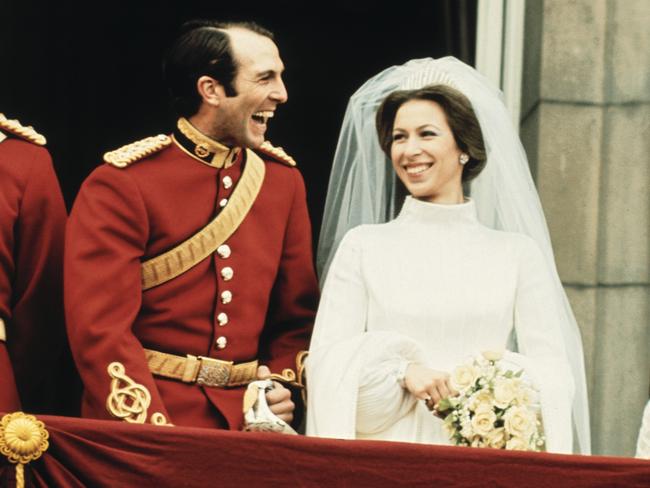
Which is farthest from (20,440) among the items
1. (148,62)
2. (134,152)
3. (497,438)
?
(148,62)

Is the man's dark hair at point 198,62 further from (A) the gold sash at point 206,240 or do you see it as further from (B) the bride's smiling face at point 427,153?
(B) the bride's smiling face at point 427,153

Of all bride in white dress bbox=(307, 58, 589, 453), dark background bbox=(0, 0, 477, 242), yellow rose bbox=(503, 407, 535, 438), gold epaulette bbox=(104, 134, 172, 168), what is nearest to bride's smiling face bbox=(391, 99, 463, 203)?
bride in white dress bbox=(307, 58, 589, 453)

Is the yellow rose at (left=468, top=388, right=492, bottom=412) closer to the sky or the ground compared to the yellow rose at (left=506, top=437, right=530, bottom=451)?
closer to the sky

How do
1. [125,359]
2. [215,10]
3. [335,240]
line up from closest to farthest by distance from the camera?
[125,359] < [335,240] < [215,10]

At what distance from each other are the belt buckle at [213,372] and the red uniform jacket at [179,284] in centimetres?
2

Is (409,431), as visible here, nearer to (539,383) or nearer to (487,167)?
(539,383)

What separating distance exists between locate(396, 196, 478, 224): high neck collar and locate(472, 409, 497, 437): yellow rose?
711 millimetres

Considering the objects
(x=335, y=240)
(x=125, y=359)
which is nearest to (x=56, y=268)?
(x=125, y=359)

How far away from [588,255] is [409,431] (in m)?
1.35

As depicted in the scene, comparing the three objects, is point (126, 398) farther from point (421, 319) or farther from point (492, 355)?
point (492, 355)

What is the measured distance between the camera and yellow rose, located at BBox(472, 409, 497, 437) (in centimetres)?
415

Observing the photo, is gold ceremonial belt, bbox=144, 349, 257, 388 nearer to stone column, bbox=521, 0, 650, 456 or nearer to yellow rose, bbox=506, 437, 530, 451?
yellow rose, bbox=506, 437, 530, 451

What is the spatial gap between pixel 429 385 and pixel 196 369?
624mm

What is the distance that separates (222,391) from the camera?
4.50 metres
